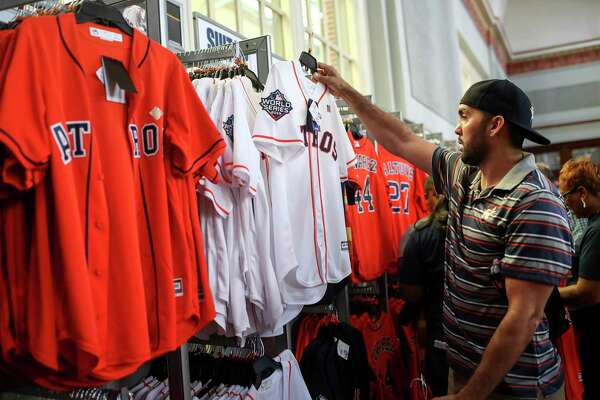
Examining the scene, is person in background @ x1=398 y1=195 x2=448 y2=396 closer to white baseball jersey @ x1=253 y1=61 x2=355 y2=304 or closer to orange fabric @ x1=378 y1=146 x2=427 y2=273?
orange fabric @ x1=378 y1=146 x2=427 y2=273

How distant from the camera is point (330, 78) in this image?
2.12 meters

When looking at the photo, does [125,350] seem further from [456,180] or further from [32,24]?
[456,180]

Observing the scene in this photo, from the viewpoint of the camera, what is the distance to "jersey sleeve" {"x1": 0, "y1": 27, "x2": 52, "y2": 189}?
38.3 inches

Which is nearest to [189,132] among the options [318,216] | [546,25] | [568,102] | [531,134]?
[318,216]

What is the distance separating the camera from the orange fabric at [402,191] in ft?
10.2

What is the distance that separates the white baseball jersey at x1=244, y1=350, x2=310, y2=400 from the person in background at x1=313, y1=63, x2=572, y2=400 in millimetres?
595

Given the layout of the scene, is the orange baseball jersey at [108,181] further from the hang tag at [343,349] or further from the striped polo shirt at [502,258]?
the hang tag at [343,349]

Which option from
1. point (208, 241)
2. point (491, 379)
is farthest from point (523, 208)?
point (208, 241)

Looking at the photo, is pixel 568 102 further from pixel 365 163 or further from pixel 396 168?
pixel 365 163

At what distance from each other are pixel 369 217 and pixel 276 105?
46.2 inches

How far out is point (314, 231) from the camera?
1915 millimetres

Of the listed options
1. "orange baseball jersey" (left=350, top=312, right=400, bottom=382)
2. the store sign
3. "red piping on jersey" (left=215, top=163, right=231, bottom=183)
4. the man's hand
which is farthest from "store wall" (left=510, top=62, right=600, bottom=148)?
"red piping on jersey" (left=215, top=163, right=231, bottom=183)

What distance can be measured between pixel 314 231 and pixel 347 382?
0.80m

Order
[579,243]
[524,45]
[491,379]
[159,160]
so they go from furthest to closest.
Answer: [524,45] → [579,243] → [491,379] → [159,160]
